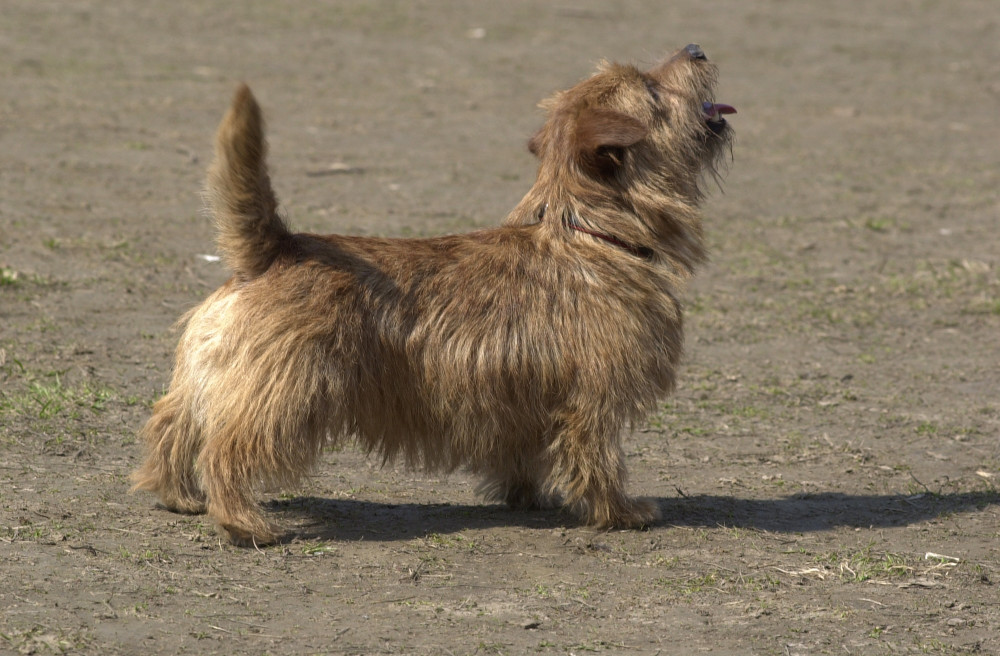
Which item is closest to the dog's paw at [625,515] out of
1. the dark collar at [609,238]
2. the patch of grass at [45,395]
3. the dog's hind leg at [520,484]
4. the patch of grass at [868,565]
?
the dog's hind leg at [520,484]

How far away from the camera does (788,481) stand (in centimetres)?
620

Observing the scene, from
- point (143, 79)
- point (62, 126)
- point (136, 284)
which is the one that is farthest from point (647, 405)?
point (143, 79)

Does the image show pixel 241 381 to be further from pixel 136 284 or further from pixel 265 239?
pixel 136 284

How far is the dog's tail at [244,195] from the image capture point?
457 cm

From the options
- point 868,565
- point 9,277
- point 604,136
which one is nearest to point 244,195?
point 604,136

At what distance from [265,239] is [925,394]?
4.46 m

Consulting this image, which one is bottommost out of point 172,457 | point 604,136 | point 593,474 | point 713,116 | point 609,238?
point 172,457

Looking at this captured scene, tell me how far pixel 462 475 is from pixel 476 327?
137cm

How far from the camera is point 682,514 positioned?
561 cm

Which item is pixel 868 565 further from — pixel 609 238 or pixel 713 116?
pixel 713 116

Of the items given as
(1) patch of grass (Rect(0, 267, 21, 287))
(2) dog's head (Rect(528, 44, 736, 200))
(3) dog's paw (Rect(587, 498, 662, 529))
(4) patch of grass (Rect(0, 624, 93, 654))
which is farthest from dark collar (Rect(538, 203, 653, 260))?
(1) patch of grass (Rect(0, 267, 21, 287))

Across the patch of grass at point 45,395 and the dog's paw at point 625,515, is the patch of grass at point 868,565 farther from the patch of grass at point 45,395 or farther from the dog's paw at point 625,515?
the patch of grass at point 45,395

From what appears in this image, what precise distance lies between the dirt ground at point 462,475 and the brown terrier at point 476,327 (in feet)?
1.15

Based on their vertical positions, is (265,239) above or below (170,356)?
above
